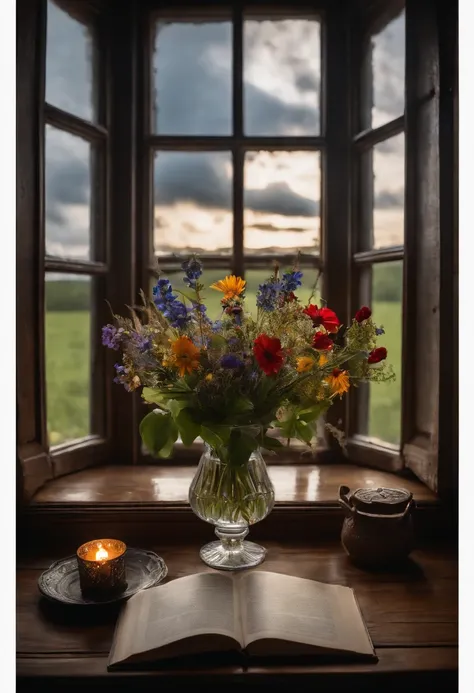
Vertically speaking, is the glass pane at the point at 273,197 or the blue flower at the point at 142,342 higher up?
the glass pane at the point at 273,197

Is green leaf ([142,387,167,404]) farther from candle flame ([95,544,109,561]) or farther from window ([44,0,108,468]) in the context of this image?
window ([44,0,108,468])

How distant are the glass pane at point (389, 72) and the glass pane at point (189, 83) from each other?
1.44 ft

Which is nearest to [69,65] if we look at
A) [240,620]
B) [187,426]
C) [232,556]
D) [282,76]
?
[282,76]

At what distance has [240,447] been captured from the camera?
1298 mm

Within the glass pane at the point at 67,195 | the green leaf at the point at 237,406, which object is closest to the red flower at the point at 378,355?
the green leaf at the point at 237,406

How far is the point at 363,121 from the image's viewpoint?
1.89 metres

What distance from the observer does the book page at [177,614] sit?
111cm

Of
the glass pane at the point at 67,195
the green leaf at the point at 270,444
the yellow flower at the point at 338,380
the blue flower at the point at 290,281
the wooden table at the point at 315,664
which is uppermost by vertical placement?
the glass pane at the point at 67,195

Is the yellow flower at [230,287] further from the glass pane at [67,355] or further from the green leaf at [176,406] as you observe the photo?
the glass pane at [67,355]

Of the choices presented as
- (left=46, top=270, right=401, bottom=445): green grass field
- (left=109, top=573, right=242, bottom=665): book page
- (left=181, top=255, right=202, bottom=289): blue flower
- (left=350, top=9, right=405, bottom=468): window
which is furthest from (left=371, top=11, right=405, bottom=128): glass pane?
(left=109, top=573, right=242, bottom=665): book page

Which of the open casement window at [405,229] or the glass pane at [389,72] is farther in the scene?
the glass pane at [389,72]

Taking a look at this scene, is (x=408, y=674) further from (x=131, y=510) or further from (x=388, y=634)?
(x=131, y=510)

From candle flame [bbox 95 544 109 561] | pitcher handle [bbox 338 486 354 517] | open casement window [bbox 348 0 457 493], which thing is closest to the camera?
candle flame [bbox 95 544 109 561]

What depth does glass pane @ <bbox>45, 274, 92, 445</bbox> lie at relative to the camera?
1782 millimetres
